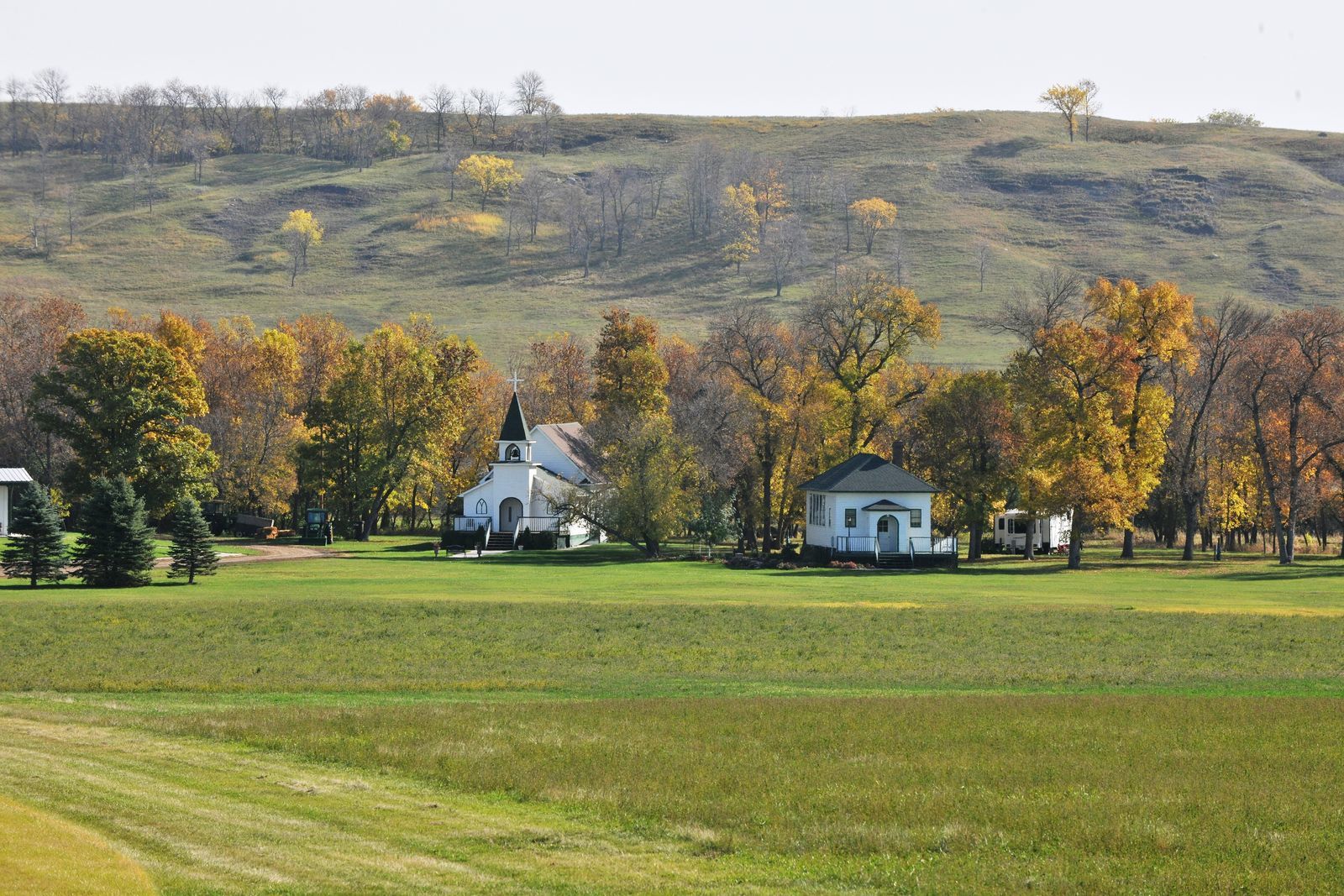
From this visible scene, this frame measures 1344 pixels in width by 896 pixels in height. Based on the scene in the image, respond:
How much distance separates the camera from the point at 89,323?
141500 mm

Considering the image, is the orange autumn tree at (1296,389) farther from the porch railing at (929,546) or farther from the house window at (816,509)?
the house window at (816,509)

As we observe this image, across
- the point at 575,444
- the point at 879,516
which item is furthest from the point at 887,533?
the point at 575,444

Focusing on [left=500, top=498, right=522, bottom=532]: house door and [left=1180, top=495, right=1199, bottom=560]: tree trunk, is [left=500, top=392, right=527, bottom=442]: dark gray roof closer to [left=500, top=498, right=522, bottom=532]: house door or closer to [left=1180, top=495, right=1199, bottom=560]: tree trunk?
[left=500, top=498, right=522, bottom=532]: house door

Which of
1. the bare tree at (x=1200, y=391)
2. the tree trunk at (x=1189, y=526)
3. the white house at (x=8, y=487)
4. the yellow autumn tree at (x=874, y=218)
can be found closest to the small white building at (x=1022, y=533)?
the bare tree at (x=1200, y=391)

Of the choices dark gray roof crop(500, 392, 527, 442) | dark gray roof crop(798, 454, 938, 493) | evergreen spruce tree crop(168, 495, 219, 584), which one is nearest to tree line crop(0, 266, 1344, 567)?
dark gray roof crop(798, 454, 938, 493)

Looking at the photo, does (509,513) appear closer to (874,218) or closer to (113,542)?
(113,542)

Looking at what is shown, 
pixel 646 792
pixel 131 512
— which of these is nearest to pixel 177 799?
pixel 646 792

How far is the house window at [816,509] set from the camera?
2761 inches

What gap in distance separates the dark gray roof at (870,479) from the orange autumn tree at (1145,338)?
10066mm

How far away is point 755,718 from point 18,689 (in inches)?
561

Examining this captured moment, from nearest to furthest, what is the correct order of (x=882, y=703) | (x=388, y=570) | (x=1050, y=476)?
(x=882, y=703), (x=388, y=570), (x=1050, y=476)

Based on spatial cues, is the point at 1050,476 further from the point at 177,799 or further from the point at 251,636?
the point at 177,799

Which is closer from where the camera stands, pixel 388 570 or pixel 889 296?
pixel 388 570

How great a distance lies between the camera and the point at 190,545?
172 ft
